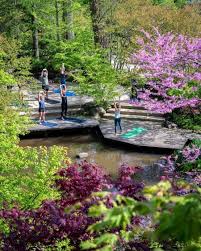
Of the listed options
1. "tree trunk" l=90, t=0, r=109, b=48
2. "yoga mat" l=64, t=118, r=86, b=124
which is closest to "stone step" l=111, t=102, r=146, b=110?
"yoga mat" l=64, t=118, r=86, b=124

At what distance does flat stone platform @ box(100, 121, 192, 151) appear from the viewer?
695 inches

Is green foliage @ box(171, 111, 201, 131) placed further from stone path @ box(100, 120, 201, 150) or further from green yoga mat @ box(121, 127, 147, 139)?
green yoga mat @ box(121, 127, 147, 139)

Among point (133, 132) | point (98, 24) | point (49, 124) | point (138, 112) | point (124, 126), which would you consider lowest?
point (133, 132)

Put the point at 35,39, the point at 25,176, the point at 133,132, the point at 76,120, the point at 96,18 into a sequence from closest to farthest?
1. the point at 25,176
2. the point at 133,132
3. the point at 76,120
4. the point at 96,18
5. the point at 35,39

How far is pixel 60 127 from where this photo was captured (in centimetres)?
2017

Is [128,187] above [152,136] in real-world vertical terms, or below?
above

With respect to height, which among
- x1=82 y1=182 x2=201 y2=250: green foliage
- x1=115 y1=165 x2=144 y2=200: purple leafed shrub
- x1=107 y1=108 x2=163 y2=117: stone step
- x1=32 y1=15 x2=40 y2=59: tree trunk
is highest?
x1=32 y1=15 x2=40 y2=59: tree trunk

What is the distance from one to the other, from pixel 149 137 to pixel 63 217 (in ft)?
42.4

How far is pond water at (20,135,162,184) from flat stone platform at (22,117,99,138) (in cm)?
33

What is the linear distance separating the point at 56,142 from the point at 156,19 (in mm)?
10591

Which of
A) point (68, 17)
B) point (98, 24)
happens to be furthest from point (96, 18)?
point (68, 17)

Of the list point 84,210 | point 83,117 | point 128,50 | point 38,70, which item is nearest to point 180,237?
point 84,210

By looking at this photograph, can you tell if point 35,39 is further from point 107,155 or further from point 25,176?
point 25,176

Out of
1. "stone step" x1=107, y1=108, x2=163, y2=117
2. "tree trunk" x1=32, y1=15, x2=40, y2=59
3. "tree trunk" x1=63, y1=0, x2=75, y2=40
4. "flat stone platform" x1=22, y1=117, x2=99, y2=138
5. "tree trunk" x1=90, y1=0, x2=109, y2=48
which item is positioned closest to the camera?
"flat stone platform" x1=22, y1=117, x2=99, y2=138
